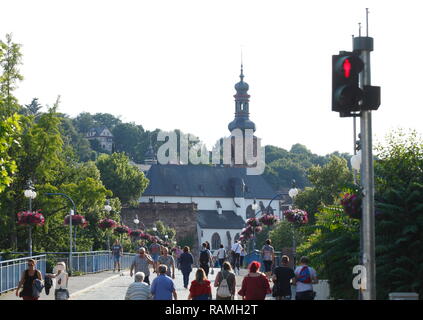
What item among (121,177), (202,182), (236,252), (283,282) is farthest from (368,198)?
(202,182)

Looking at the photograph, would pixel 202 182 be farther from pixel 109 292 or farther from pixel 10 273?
pixel 10 273

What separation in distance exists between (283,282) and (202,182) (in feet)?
493

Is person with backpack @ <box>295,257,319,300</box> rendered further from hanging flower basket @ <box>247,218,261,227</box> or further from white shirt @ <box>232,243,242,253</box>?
hanging flower basket @ <box>247,218,261,227</box>

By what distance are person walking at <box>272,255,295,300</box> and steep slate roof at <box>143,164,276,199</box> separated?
14313cm

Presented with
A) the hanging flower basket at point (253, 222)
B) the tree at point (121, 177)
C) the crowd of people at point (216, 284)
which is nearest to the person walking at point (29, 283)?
the crowd of people at point (216, 284)

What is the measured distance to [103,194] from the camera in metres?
60.0

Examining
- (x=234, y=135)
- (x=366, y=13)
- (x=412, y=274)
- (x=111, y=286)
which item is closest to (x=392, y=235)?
(x=412, y=274)

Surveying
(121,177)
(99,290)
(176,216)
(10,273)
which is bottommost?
(99,290)

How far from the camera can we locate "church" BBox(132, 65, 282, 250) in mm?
160750

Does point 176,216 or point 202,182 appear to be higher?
point 202,182

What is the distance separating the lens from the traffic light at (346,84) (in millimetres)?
13508

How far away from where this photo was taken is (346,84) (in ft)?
44.5
